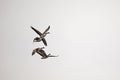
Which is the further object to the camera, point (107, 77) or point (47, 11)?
point (47, 11)

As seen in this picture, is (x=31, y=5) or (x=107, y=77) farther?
(x=31, y=5)

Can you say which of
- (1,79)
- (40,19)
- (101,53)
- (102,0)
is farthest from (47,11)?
(1,79)

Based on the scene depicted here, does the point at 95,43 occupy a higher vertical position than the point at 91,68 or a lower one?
higher

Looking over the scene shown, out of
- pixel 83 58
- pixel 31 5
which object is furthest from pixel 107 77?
pixel 31 5

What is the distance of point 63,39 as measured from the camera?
7.70 feet

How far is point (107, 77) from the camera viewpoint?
2252mm

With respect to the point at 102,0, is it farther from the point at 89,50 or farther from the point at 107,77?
the point at 107,77

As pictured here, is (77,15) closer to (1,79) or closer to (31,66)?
(31,66)

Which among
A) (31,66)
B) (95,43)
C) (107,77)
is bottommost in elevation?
(107,77)

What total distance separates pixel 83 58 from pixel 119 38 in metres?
0.48

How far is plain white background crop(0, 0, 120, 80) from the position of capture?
2.28 meters

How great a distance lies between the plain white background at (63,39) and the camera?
228 cm

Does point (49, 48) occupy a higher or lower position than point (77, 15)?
lower

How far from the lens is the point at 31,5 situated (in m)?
2.42
